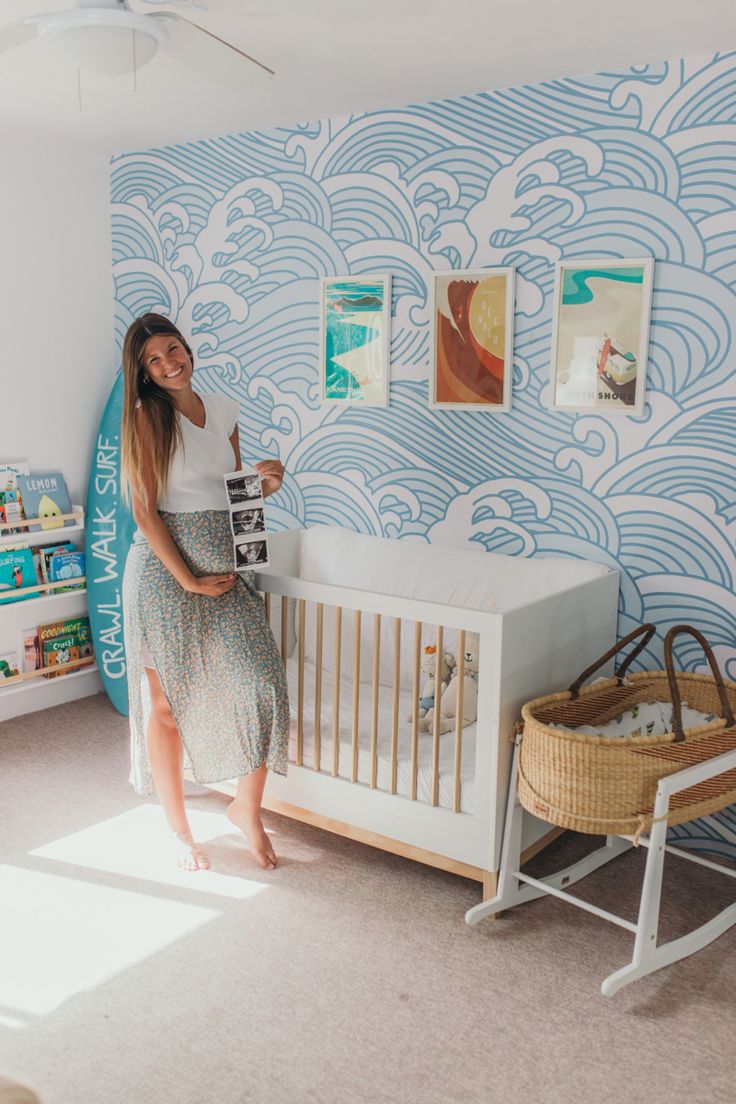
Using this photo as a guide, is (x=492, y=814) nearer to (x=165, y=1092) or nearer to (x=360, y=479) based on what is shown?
(x=165, y=1092)

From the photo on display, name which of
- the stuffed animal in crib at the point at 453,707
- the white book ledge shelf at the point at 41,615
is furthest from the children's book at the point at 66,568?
the stuffed animal in crib at the point at 453,707

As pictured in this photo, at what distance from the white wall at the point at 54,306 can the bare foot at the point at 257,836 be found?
1860 millimetres

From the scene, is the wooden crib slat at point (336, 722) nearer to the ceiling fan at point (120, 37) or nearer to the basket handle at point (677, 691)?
the basket handle at point (677, 691)

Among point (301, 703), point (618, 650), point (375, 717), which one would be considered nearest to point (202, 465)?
point (301, 703)

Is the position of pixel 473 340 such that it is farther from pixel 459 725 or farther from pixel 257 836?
pixel 257 836

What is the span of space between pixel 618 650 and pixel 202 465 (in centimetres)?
121

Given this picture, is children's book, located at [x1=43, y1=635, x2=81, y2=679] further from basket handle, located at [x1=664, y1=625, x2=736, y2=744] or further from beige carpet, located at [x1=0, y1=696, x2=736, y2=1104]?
basket handle, located at [x1=664, y1=625, x2=736, y2=744]

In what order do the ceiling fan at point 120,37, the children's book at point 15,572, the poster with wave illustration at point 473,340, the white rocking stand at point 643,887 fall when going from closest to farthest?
the ceiling fan at point 120,37 → the white rocking stand at point 643,887 → the poster with wave illustration at point 473,340 → the children's book at point 15,572

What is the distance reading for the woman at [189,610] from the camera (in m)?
2.54

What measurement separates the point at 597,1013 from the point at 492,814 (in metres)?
0.51

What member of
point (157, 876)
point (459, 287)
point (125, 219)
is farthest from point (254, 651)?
point (125, 219)

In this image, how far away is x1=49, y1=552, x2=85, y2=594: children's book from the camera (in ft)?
12.8

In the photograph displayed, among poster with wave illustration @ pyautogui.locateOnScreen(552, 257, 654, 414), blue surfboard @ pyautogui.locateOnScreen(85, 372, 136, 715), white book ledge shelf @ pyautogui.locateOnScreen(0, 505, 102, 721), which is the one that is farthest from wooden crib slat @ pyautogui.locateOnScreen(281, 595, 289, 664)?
white book ledge shelf @ pyautogui.locateOnScreen(0, 505, 102, 721)

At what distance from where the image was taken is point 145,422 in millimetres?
2520
